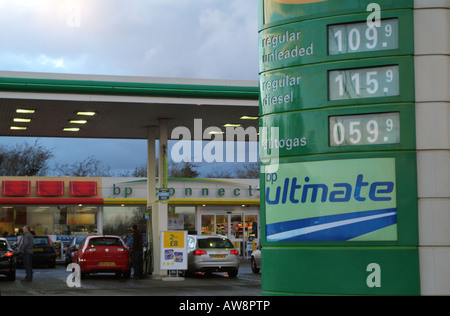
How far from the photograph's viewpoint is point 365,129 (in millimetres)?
7594

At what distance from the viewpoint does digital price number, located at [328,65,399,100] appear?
7.57 meters

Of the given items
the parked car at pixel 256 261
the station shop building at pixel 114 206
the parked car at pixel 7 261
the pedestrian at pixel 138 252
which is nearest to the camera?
the parked car at pixel 7 261

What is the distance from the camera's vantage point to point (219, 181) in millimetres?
41312

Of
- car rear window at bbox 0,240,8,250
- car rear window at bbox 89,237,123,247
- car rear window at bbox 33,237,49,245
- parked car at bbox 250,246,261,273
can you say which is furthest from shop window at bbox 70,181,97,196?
car rear window at bbox 0,240,8,250

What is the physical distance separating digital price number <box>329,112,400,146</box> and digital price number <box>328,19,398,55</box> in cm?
69

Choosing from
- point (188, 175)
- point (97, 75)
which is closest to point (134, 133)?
point (97, 75)

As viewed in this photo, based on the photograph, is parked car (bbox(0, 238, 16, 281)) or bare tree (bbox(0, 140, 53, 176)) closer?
parked car (bbox(0, 238, 16, 281))

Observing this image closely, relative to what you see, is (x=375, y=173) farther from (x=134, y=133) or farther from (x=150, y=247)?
(x=134, y=133)

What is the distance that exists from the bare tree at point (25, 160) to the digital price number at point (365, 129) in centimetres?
6213

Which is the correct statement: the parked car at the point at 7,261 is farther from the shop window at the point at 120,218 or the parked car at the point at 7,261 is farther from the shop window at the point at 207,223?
the shop window at the point at 207,223

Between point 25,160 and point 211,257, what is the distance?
45.5 m

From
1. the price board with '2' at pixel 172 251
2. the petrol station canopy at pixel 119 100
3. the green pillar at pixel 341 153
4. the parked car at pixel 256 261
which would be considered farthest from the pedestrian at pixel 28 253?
the green pillar at pixel 341 153

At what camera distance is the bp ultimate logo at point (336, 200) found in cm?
743

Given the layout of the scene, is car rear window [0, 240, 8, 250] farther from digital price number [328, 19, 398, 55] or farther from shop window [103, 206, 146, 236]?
digital price number [328, 19, 398, 55]
